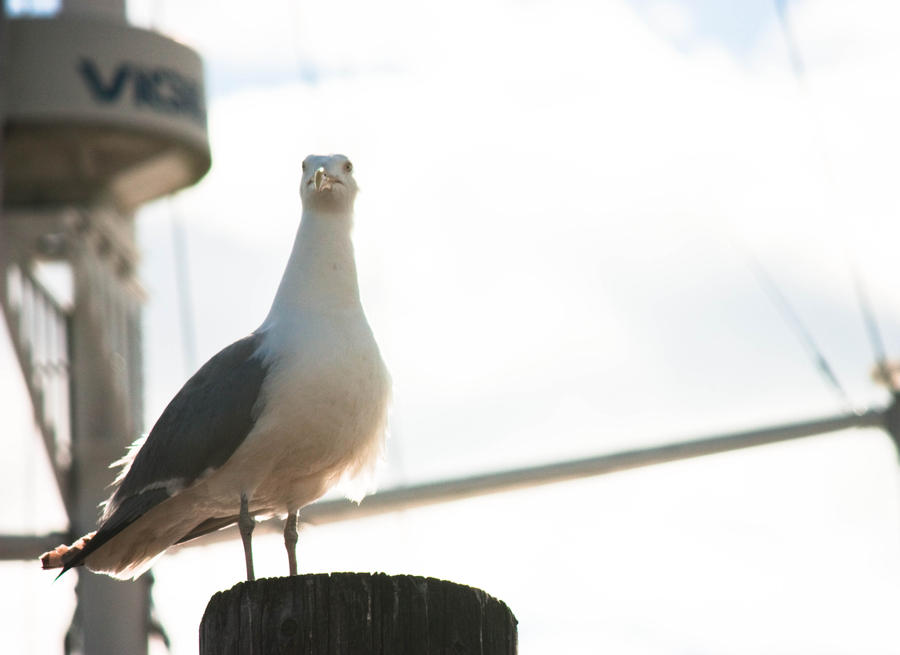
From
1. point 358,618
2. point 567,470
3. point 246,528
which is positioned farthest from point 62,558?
point 567,470

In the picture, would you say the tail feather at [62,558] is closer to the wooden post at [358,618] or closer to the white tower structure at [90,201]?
the wooden post at [358,618]

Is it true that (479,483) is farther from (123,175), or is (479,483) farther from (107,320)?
(107,320)

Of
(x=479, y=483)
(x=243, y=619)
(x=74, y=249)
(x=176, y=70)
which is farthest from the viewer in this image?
(x=74, y=249)

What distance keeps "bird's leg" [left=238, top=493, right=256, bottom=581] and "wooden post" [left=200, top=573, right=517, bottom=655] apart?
2628 mm

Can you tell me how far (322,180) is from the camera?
9984 mm

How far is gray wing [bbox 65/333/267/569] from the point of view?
9445mm

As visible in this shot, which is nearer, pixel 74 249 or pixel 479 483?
pixel 479 483

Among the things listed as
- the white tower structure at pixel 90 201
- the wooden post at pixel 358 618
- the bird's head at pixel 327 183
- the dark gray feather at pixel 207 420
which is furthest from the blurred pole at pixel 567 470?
the wooden post at pixel 358 618

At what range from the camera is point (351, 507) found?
2503cm

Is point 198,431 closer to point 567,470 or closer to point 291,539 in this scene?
point 291,539

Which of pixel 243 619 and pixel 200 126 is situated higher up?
pixel 200 126

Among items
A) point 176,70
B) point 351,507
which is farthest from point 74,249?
point 351,507

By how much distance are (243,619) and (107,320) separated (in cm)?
2831

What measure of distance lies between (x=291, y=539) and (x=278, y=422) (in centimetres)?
74
